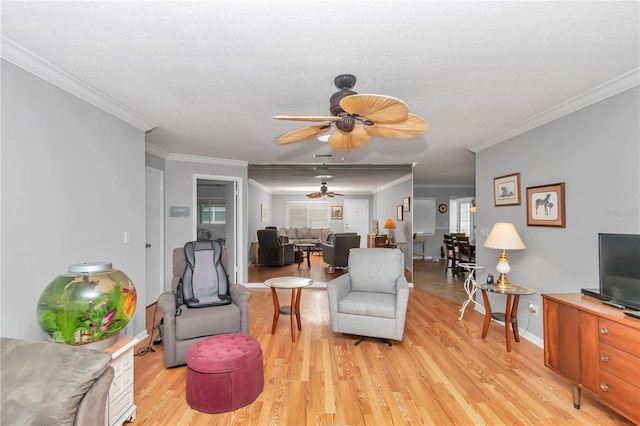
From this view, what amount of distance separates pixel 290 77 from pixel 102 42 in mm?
1188

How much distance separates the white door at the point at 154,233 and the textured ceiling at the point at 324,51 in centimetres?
174

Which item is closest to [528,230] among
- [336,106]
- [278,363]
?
[336,106]

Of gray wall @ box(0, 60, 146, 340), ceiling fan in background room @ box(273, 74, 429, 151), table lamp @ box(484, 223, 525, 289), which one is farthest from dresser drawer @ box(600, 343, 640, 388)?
gray wall @ box(0, 60, 146, 340)

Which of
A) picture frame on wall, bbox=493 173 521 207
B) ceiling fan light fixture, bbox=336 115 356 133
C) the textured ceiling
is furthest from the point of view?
picture frame on wall, bbox=493 173 521 207

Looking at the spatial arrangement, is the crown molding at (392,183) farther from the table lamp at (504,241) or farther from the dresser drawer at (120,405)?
the dresser drawer at (120,405)

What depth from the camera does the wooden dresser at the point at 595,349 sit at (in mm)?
1789

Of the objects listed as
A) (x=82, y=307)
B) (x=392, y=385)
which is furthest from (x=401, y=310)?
(x=82, y=307)

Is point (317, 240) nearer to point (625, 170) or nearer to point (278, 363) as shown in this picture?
point (278, 363)

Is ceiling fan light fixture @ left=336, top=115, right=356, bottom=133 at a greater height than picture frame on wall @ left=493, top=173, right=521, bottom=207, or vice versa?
ceiling fan light fixture @ left=336, top=115, right=356, bottom=133

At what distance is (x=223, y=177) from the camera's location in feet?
17.9

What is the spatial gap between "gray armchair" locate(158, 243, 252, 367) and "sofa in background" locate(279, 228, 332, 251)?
291cm

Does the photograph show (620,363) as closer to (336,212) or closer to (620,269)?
(620,269)

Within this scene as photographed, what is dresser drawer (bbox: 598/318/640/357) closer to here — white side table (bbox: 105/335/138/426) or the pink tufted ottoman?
the pink tufted ottoman

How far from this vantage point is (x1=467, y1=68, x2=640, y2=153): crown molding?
227cm
